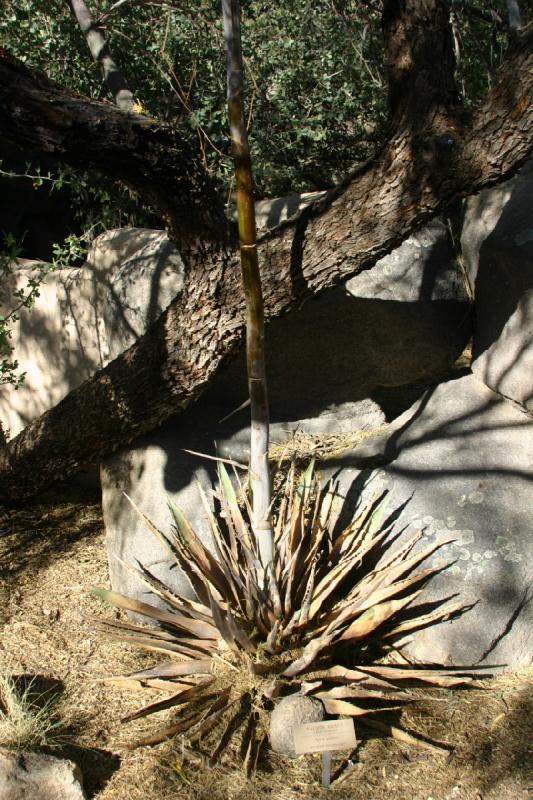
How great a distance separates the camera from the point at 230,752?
3.02 meters

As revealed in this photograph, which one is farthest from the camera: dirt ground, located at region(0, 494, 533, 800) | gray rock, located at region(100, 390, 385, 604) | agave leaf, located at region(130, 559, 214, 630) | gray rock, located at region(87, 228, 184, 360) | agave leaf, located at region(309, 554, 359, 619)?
gray rock, located at region(87, 228, 184, 360)

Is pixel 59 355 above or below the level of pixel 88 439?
above

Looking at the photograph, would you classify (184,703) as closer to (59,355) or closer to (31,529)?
(31,529)

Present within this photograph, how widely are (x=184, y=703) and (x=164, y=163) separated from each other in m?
2.34

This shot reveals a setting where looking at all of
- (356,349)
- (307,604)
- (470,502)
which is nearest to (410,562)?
(470,502)

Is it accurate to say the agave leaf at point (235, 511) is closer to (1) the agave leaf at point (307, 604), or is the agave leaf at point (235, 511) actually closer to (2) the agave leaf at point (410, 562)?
(1) the agave leaf at point (307, 604)

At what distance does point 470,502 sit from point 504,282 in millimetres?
1240

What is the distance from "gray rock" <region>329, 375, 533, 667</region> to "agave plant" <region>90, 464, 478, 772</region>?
3.9 inches

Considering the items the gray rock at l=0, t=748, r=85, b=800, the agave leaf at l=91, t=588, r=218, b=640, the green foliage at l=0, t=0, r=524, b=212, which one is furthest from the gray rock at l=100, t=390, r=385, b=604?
the green foliage at l=0, t=0, r=524, b=212

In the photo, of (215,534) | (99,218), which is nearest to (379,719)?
(215,534)

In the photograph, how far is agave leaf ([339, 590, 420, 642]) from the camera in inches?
129

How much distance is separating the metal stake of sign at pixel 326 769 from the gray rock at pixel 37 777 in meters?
0.85

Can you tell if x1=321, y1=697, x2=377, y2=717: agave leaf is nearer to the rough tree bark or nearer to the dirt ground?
the dirt ground

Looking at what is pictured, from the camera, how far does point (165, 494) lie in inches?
166
